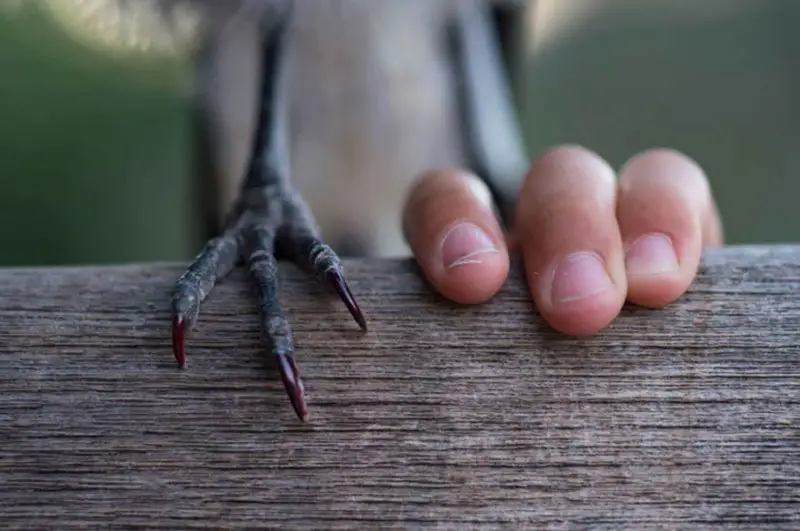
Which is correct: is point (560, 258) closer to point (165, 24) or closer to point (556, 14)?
point (165, 24)

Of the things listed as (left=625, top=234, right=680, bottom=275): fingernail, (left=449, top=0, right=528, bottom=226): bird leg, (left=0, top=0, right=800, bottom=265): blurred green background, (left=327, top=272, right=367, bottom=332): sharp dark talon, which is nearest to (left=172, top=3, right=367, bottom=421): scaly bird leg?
(left=327, top=272, right=367, bottom=332): sharp dark talon

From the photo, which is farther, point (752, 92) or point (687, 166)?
point (752, 92)

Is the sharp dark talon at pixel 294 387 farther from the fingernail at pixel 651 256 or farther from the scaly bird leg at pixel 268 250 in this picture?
the fingernail at pixel 651 256

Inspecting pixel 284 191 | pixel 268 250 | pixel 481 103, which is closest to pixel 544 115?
pixel 481 103

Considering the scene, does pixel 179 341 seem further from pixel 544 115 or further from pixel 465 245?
pixel 544 115

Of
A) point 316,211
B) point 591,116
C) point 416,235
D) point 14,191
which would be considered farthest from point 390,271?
point 14,191

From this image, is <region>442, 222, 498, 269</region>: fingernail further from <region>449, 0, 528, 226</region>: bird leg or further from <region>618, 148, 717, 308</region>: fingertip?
<region>449, 0, 528, 226</region>: bird leg

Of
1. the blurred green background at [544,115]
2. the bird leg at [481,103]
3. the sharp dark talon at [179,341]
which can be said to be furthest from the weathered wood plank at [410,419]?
the blurred green background at [544,115]
